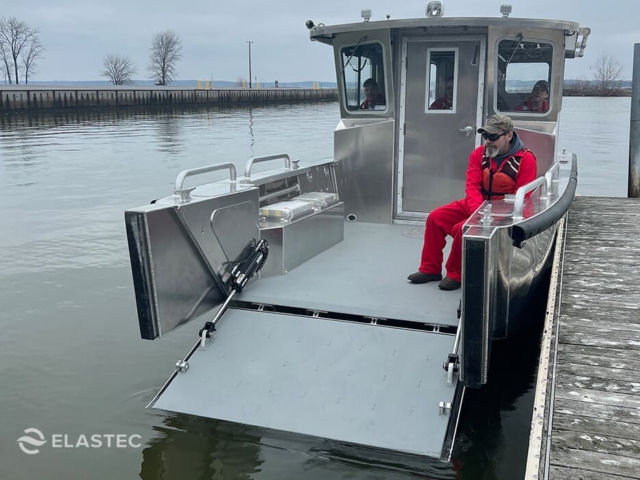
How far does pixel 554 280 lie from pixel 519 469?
1342 mm

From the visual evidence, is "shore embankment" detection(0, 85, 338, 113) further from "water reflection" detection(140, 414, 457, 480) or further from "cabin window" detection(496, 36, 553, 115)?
"water reflection" detection(140, 414, 457, 480)

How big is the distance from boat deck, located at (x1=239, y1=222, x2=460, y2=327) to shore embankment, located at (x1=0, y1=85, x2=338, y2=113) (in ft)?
86.8

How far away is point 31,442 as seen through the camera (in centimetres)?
385

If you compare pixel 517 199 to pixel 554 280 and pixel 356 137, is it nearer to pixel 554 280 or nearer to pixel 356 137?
pixel 554 280

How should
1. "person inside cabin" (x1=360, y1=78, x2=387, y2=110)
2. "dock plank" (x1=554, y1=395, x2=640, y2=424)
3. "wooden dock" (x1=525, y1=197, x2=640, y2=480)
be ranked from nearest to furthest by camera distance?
"wooden dock" (x1=525, y1=197, x2=640, y2=480) → "dock plank" (x1=554, y1=395, x2=640, y2=424) → "person inside cabin" (x1=360, y1=78, x2=387, y2=110)

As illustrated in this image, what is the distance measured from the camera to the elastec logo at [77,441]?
12.5ft

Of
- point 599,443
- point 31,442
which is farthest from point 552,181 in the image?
point 31,442

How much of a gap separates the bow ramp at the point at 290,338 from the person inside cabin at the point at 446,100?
7.20 feet

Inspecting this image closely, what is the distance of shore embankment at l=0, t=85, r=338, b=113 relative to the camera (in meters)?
35.7

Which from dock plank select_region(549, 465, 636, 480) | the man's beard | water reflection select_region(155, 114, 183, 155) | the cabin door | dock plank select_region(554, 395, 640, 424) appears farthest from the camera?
water reflection select_region(155, 114, 183, 155)

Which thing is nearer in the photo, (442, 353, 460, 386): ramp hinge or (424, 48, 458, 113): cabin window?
(442, 353, 460, 386): ramp hinge

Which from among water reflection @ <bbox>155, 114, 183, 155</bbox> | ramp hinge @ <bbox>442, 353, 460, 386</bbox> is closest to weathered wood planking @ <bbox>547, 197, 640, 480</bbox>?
ramp hinge @ <bbox>442, 353, 460, 386</bbox>

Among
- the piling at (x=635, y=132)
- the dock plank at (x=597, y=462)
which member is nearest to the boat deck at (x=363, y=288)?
the dock plank at (x=597, y=462)

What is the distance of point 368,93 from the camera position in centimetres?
614
